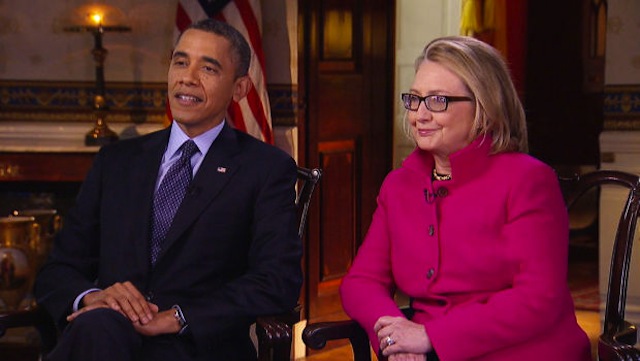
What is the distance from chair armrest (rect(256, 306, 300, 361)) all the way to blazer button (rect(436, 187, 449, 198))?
454mm

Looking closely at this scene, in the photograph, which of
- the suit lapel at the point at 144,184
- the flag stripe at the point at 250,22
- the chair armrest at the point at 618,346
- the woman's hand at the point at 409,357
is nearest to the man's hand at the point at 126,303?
the suit lapel at the point at 144,184

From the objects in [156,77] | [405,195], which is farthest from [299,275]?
[156,77]

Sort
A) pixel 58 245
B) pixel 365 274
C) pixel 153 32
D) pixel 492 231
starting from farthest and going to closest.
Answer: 1. pixel 153 32
2. pixel 58 245
3. pixel 365 274
4. pixel 492 231

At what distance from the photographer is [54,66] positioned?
5078 millimetres

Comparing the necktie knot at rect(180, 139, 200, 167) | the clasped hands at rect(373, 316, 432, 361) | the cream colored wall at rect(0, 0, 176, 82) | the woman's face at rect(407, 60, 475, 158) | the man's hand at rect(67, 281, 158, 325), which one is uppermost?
the cream colored wall at rect(0, 0, 176, 82)

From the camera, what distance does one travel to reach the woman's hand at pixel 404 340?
226cm

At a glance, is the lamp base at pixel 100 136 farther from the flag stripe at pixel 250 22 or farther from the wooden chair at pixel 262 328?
the wooden chair at pixel 262 328

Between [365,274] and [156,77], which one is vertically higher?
[156,77]

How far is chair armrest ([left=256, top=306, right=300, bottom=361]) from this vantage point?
226 centimetres

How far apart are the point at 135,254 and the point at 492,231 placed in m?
0.87

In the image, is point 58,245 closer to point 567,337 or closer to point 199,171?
point 199,171

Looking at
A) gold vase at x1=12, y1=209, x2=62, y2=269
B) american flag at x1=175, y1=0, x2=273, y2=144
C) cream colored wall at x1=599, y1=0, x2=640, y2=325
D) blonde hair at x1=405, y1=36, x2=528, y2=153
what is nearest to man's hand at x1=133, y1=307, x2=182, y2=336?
blonde hair at x1=405, y1=36, x2=528, y2=153

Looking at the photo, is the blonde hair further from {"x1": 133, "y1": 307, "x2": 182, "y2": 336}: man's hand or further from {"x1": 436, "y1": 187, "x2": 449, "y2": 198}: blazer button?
{"x1": 133, "y1": 307, "x2": 182, "y2": 336}: man's hand

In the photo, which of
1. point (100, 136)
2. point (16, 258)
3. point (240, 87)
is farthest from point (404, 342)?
point (100, 136)
